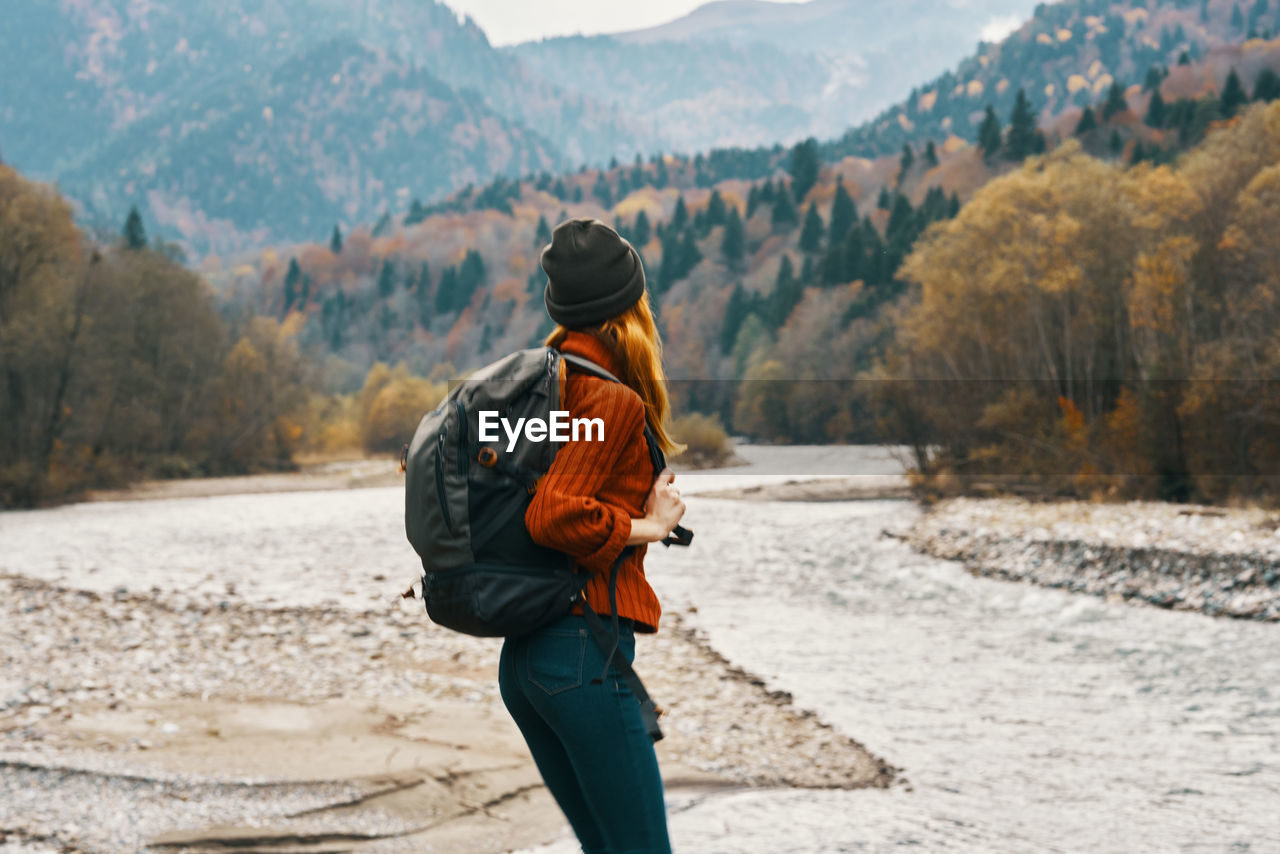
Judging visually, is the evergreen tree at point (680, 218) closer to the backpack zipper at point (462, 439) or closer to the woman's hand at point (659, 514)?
the woman's hand at point (659, 514)

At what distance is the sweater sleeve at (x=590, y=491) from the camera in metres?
1.85

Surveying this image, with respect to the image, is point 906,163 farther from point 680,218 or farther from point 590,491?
point 590,491

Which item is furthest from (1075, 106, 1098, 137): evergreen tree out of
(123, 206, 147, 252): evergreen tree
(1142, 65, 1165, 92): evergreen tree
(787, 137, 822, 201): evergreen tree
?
(123, 206, 147, 252): evergreen tree

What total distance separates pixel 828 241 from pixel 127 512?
61994 mm

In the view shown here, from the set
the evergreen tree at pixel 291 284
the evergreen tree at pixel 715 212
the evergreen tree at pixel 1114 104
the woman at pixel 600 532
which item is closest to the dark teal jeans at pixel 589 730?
the woman at pixel 600 532

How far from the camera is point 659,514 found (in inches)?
79.5

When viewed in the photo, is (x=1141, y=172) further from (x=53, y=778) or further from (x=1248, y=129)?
(x=53, y=778)

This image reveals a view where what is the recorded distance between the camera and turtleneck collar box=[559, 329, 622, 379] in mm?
2016

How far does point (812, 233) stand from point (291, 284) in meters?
67.5

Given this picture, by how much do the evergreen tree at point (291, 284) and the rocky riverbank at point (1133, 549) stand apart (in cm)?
11206

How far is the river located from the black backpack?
3.40 m

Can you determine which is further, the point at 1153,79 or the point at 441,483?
the point at 1153,79

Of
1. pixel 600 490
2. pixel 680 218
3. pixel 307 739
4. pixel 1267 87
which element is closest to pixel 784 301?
pixel 1267 87

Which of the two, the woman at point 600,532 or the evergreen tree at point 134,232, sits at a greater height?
the evergreen tree at point 134,232
